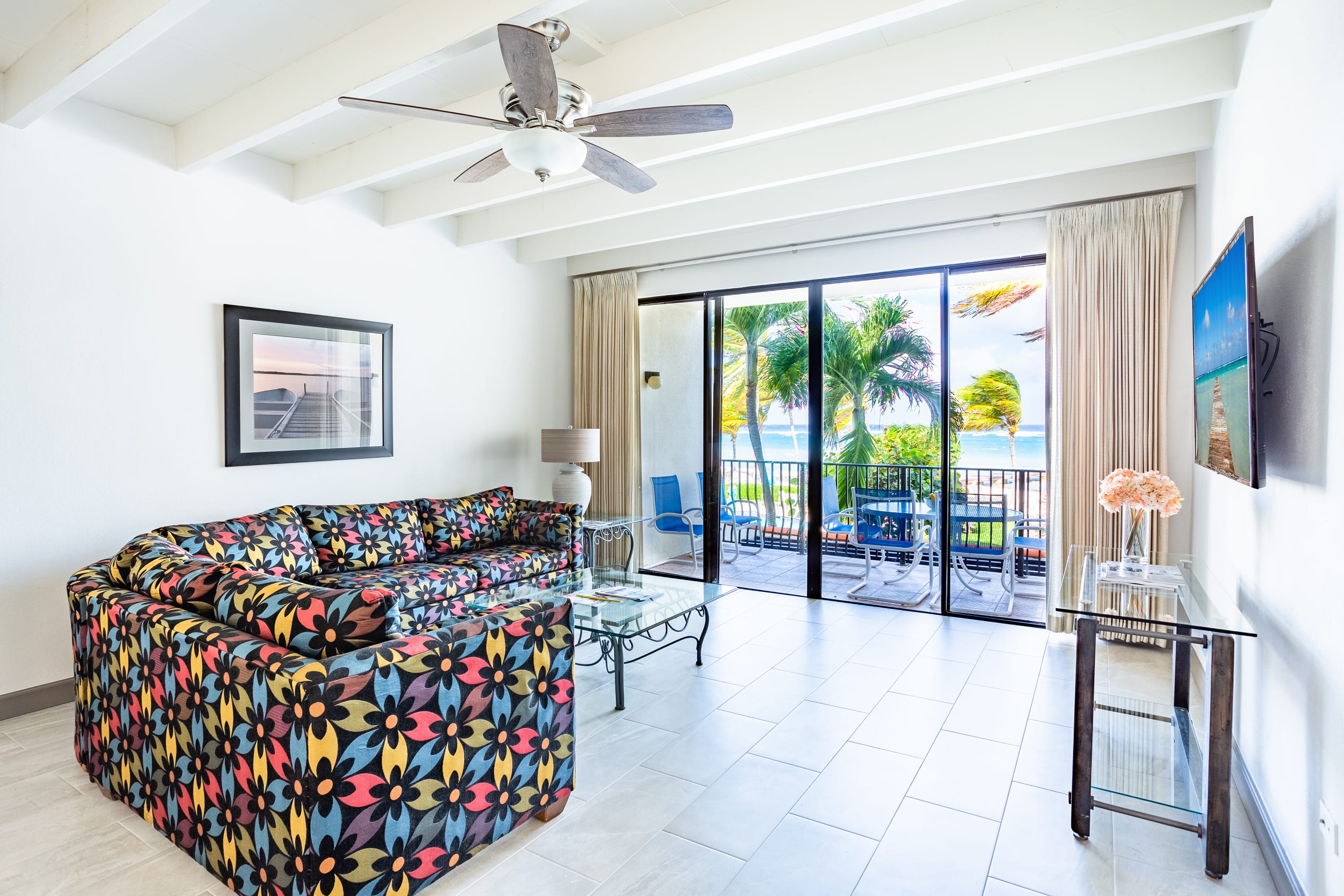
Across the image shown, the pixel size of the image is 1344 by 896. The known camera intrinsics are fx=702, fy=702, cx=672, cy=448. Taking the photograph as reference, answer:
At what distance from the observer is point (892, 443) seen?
16.5ft

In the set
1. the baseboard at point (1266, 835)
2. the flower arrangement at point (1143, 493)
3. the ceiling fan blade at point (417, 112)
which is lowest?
the baseboard at point (1266, 835)

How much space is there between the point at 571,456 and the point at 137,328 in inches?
106

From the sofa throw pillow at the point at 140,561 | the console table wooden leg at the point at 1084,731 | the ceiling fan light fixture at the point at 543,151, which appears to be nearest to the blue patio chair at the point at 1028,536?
the console table wooden leg at the point at 1084,731

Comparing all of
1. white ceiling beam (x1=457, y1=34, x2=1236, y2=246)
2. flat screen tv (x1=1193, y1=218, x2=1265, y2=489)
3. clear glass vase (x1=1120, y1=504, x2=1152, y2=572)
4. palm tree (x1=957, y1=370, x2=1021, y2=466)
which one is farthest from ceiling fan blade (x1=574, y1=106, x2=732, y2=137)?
palm tree (x1=957, y1=370, x2=1021, y2=466)

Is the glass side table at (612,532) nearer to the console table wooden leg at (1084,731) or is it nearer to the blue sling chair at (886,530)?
the blue sling chair at (886,530)

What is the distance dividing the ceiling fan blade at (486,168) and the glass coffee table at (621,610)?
5.97 ft

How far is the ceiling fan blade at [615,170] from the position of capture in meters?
2.63

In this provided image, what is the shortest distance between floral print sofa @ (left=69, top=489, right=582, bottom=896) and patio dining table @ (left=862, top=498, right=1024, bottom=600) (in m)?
3.36

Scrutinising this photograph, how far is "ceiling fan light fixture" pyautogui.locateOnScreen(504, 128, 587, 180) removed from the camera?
228 cm

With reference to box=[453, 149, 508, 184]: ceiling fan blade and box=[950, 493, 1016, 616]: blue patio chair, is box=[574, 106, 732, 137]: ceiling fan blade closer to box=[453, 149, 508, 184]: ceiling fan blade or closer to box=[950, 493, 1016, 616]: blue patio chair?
box=[453, 149, 508, 184]: ceiling fan blade

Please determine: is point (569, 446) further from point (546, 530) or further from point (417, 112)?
point (417, 112)

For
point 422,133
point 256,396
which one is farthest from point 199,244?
point 422,133

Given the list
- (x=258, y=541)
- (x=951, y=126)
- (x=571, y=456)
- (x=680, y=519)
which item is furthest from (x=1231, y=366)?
(x=258, y=541)

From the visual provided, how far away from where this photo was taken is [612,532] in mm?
5906
